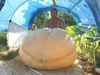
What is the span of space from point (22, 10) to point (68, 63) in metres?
3.10

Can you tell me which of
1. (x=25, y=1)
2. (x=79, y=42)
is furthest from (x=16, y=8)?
(x=79, y=42)

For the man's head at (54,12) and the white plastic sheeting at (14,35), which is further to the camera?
the white plastic sheeting at (14,35)

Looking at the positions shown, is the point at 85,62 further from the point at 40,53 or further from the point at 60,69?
the point at 40,53

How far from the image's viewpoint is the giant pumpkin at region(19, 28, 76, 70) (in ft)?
11.7

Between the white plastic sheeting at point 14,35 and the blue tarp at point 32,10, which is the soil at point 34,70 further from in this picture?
the blue tarp at point 32,10

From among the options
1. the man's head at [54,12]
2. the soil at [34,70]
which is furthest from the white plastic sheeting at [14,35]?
the soil at [34,70]

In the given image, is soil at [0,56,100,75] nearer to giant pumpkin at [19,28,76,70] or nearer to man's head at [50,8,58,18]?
giant pumpkin at [19,28,76,70]

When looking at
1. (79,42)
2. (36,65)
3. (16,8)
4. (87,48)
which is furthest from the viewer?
(16,8)

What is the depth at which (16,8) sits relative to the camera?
5.98m

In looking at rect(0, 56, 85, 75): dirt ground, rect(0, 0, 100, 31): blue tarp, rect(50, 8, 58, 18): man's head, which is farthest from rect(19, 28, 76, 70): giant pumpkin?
rect(0, 0, 100, 31): blue tarp

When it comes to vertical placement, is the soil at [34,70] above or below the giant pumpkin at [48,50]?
below

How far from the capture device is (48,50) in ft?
11.6

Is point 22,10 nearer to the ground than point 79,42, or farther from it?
farther from it

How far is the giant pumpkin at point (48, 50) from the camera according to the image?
3.56 metres
